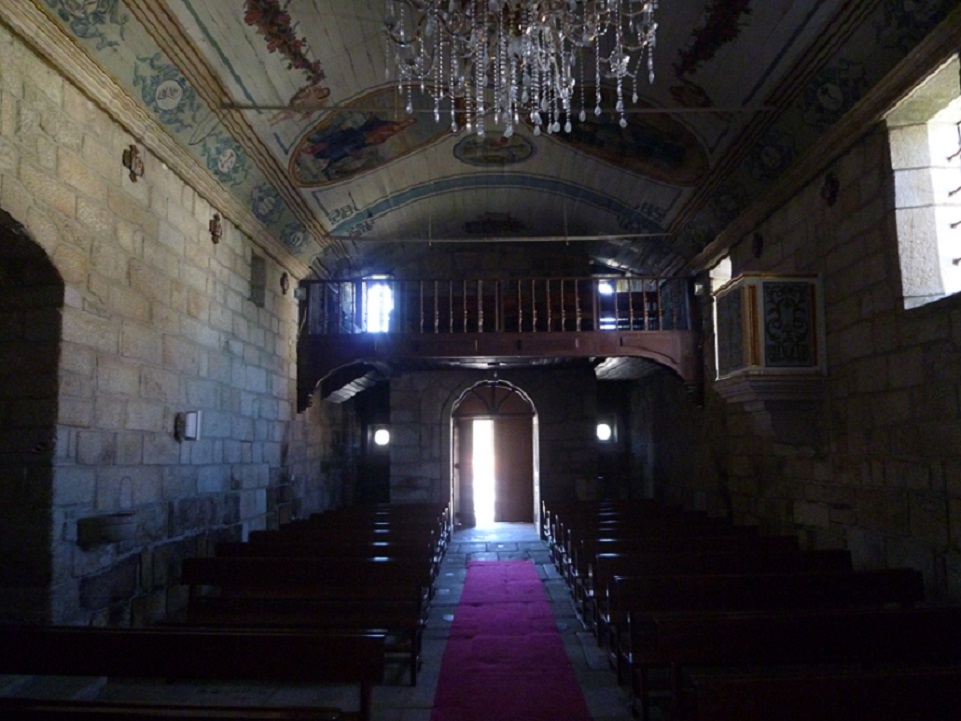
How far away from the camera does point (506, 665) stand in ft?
14.1

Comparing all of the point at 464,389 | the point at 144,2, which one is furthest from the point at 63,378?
the point at 464,389

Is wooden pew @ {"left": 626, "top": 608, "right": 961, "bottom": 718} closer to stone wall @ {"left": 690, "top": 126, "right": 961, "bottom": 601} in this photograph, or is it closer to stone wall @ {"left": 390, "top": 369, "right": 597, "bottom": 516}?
stone wall @ {"left": 690, "top": 126, "right": 961, "bottom": 601}

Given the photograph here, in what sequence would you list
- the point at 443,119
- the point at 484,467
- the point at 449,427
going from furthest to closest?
the point at 484,467, the point at 449,427, the point at 443,119

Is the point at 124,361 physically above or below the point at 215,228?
below

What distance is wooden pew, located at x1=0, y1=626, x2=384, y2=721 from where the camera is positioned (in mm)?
2580

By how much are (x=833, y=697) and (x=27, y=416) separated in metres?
Result: 3.90

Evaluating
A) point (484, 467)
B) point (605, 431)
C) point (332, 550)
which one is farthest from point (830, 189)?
point (605, 431)

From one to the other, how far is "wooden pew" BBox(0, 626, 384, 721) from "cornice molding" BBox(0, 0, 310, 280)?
2.90m

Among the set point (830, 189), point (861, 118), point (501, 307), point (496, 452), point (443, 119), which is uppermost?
point (443, 119)

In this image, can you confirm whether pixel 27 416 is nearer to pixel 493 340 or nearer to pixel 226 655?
pixel 226 655

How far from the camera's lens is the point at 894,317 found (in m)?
4.28

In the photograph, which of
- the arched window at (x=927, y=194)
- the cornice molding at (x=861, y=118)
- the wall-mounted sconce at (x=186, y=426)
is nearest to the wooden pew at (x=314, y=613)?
the wall-mounted sconce at (x=186, y=426)

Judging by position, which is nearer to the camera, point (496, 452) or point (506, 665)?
point (506, 665)

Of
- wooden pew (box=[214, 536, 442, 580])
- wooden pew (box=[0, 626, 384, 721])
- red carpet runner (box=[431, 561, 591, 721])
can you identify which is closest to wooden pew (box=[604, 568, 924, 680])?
red carpet runner (box=[431, 561, 591, 721])
